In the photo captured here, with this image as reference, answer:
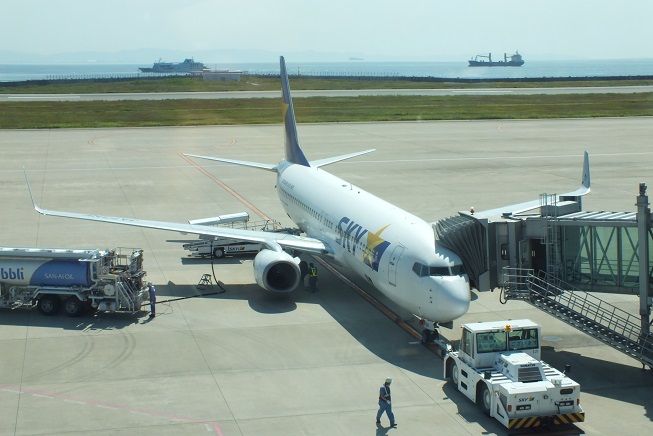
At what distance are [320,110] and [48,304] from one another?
296 feet

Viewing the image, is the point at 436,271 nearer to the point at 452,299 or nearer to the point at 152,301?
the point at 452,299

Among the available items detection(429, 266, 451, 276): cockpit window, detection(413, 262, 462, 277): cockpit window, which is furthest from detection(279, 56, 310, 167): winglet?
detection(429, 266, 451, 276): cockpit window

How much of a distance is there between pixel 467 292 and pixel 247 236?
1275cm

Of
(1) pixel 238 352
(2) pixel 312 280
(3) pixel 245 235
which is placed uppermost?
(3) pixel 245 235

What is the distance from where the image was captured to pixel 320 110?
118438 millimetres

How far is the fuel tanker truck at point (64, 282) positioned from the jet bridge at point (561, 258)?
11.6 m

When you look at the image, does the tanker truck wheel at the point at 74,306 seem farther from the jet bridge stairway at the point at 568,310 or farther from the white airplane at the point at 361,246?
the jet bridge stairway at the point at 568,310

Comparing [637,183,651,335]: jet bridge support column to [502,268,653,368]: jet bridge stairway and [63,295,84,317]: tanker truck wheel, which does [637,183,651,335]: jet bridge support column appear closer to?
[502,268,653,368]: jet bridge stairway

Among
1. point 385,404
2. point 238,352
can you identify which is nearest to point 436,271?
point 385,404

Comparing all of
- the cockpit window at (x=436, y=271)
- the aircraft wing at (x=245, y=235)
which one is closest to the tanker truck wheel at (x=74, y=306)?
the aircraft wing at (x=245, y=235)

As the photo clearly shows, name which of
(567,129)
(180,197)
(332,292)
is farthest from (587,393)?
(567,129)

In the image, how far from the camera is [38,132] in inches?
3735

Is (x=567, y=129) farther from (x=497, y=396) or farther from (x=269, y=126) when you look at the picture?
(x=497, y=396)

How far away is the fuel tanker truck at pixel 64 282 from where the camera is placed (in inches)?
1187
